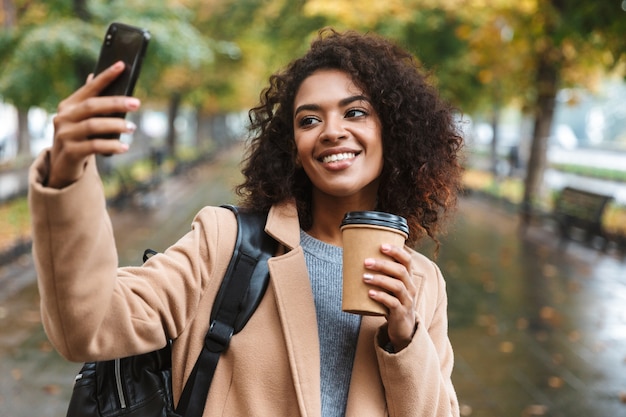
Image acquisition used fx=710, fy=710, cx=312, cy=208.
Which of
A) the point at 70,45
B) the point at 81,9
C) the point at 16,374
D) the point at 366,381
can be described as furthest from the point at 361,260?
the point at 81,9

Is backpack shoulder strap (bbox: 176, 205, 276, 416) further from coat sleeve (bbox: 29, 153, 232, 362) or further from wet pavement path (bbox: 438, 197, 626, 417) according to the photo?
wet pavement path (bbox: 438, 197, 626, 417)

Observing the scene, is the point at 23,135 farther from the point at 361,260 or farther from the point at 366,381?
the point at 361,260

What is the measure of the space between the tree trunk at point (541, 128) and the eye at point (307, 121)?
12.8 m

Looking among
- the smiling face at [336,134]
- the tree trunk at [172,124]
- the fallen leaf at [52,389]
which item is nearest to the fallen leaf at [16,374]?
the fallen leaf at [52,389]

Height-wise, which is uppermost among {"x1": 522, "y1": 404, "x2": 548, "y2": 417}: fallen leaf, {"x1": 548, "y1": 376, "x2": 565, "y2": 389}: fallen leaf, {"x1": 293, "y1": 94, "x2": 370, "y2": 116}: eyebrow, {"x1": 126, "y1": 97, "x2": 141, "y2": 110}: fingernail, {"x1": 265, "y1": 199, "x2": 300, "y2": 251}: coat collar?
{"x1": 126, "y1": 97, "x2": 141, "y2": 110}: fingernail

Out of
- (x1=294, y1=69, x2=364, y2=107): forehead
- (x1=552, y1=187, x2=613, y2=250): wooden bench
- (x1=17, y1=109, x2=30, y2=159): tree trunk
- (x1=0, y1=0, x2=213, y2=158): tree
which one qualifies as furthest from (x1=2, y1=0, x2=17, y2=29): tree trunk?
(x1=294, y1=69, x2=364, y2=107): forehead

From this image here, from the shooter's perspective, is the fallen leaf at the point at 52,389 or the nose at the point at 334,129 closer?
the nose at the point at 334,129

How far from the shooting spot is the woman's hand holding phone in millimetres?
1204

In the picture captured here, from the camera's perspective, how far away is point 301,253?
1.90 metres

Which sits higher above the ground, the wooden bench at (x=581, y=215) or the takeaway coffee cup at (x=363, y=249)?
the takeaway coffee cup at (x=363, y=249)

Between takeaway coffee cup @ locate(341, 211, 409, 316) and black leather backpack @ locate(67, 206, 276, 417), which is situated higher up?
takeaway coffee cup @ locate(341, 211, 409, 316)

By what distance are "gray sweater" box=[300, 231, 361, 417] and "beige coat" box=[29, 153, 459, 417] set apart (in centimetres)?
5

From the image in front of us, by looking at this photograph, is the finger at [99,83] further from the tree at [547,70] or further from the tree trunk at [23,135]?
the tree trunk at [23,135]

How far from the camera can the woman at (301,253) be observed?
1.31 m
